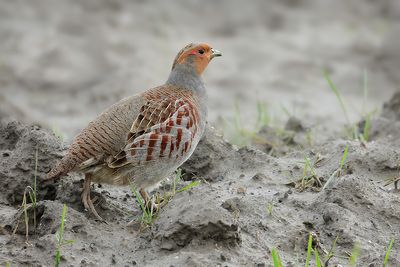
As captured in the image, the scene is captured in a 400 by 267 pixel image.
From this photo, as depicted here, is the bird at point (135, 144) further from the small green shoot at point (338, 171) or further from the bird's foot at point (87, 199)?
the small green shoot at point (338, 171)

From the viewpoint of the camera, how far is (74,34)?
33.3ft

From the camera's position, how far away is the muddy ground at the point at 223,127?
4.05 metres

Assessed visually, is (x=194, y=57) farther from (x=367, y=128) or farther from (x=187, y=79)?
(x=367, y=128)

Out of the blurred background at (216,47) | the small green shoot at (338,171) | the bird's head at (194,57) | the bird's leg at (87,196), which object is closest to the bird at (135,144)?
the bird's leg at (87,196)

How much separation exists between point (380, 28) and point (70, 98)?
451cm

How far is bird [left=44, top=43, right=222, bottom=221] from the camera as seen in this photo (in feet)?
14.7

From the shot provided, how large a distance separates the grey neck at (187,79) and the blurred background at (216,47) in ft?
10.0

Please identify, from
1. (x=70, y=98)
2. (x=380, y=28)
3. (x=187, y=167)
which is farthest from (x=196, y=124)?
(x=380, y=28)

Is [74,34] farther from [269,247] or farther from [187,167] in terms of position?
[269,247]

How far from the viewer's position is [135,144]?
4.54 metres

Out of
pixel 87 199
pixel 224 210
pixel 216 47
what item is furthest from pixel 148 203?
pixel 216 47

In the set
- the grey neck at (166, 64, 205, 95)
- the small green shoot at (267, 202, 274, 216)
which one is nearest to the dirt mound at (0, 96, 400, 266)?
the small green shoot at (267, 202, 274, 216)

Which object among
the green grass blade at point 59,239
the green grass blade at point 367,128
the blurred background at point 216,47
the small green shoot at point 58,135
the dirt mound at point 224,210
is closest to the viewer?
the green grass blade at point 59,239

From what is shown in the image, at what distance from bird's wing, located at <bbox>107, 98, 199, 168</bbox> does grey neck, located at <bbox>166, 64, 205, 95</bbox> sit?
341 millimetres
